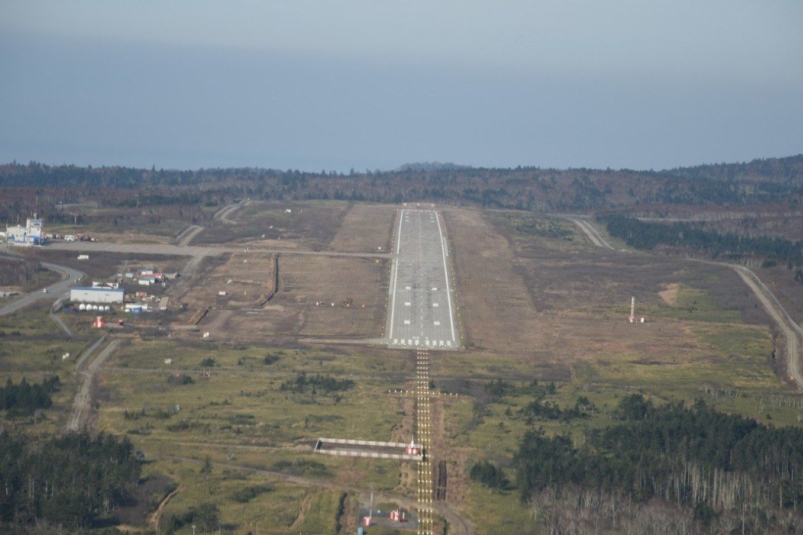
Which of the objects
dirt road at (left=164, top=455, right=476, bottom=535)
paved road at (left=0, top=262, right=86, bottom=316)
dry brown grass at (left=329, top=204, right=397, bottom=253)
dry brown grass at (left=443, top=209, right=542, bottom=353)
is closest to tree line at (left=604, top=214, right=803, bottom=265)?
dry brown grass at (left=443, top=209, right=542, bottom=353)

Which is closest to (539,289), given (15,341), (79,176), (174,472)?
(15,341)

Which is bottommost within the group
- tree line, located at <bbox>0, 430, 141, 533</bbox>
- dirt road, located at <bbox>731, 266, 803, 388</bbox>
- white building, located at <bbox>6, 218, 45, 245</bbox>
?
tree line, located at <bbox>0, 430, 141, 533</bbox>

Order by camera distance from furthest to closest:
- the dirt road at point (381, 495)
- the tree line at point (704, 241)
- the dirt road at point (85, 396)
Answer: the tree line at point (704, 241), the dirt road at point (85, 396), the dirt road at point (381, 495)

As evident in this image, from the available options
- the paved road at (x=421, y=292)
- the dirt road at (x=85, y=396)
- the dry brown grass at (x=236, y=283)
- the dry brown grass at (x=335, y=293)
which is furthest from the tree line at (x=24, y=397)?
the paved road at (x=421, y=292)

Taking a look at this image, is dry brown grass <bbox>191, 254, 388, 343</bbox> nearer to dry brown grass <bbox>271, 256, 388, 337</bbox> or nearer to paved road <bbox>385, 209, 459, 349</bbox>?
dry brown grass <bbox>271, 256, 388, 337</bbox>

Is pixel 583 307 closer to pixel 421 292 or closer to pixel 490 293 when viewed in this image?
pixel 490 293

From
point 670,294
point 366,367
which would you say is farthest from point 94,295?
point 670,294

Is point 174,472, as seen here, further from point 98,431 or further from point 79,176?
point 79,176

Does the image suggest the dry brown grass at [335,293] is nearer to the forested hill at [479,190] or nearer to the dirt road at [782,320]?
the dirt road at [782,320]
